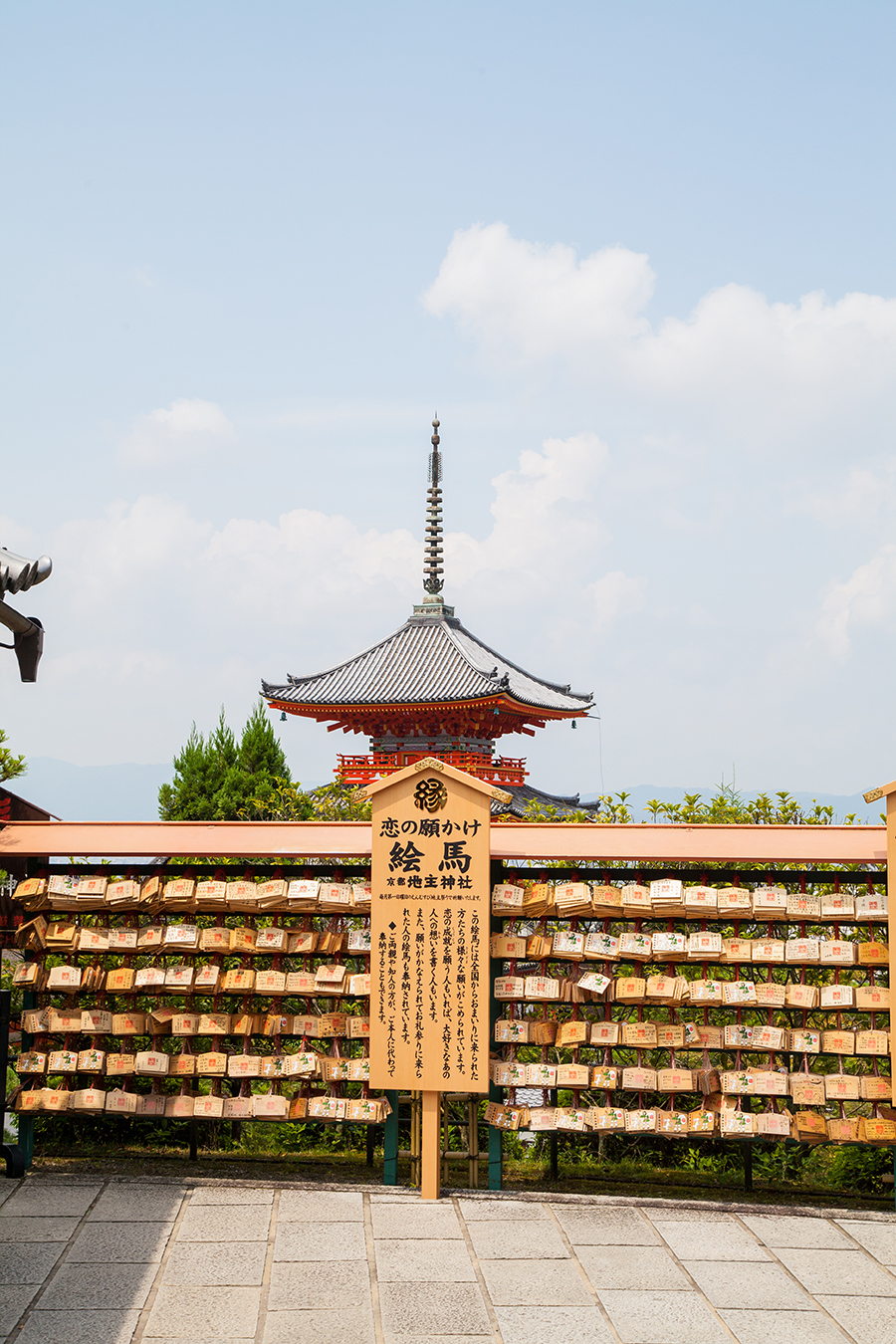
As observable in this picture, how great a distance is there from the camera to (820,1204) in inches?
266

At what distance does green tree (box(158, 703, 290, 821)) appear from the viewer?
1194 inches

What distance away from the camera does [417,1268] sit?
18.1 ft

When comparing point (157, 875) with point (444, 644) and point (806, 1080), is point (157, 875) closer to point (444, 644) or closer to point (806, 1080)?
point (806, 1080)

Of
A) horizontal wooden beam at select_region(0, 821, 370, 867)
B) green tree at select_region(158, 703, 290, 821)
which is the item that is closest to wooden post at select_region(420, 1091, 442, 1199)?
horizontal wooden beam at select_region(0, 821, 370, 867)

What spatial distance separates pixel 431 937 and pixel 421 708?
17525 millimetres

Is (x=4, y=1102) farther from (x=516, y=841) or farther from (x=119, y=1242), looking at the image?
(x=516, y=841)

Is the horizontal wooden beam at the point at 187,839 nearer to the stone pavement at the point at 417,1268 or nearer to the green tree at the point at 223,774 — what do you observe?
the stone pavement at the point at 417,1268

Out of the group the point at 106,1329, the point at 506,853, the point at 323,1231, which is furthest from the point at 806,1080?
the point at 106,1329

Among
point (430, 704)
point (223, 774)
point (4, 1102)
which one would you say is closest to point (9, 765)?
point (4, 1102)

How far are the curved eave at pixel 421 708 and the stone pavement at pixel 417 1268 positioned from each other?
17.2 meters

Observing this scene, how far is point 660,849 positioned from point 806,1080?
1613mm

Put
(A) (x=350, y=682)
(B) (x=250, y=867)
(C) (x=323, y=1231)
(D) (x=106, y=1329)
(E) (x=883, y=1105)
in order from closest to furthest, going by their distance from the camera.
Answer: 1. (D) (x=106, y=1329)
2. (C) (x=323, y=1231)
3. (E) (x=883, y=1105)
4. (B) (x=250, y=867)
5. (A) (x=350, y=682)

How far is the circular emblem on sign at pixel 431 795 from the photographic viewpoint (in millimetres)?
6812

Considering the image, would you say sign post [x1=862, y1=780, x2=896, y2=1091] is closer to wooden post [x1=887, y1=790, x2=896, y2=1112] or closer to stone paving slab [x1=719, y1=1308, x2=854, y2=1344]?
wooden post [x1=887, y1=790, x2=896, y2=1112]
